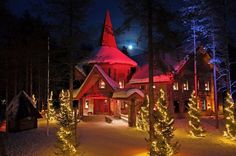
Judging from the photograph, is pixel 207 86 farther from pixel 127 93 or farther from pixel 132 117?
pixel 132 117

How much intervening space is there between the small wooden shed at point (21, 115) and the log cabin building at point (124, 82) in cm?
763

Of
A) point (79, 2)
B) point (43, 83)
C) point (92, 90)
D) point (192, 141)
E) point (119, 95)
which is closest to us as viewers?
point (79, 2)

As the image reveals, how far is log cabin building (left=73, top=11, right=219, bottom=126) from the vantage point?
104 feet

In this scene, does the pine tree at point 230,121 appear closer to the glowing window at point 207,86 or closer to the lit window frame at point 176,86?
the lit window frame at point 176,86

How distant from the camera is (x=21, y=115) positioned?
2361cm

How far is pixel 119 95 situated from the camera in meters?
28.3

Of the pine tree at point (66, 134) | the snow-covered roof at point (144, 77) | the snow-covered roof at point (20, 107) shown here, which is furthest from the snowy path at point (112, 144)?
the snow-covered roof at point (144, 77)

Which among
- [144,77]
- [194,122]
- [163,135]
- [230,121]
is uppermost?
[144,77]

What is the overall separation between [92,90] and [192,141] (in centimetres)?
1758

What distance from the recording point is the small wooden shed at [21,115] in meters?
22.7

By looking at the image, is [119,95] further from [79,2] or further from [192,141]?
[79,2]

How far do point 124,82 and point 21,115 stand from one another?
1708 centimetres

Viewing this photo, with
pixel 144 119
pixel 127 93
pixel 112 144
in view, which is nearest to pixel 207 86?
pixel 127 93

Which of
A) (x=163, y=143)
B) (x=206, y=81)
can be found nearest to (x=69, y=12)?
(x=163, y=143)
